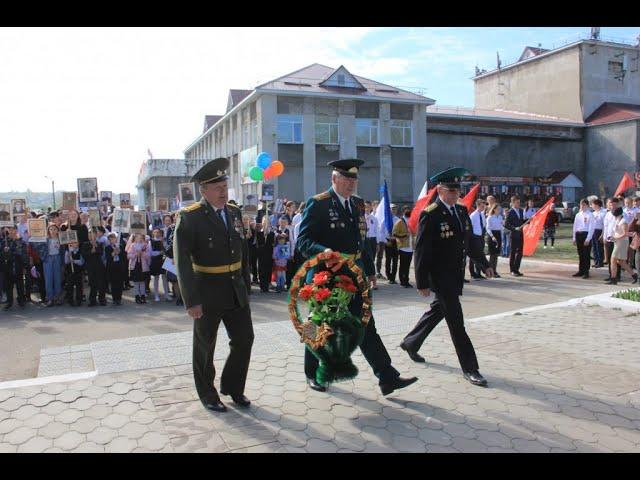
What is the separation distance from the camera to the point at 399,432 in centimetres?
417

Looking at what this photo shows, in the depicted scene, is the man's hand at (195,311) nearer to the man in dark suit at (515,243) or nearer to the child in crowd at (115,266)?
the child in crowd at (115,266)

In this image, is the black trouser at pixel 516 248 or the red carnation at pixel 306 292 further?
the black trouser at pixel 516 248

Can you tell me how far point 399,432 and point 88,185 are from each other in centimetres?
1245

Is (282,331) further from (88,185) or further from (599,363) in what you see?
(88,185)

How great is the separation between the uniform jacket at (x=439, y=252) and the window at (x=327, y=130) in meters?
30.8

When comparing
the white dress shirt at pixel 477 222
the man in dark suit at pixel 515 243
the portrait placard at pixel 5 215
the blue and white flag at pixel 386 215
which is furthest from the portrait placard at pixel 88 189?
the man in dark suit at pixel 515 243

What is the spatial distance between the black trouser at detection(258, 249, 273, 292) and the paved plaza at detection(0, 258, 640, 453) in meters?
4.37

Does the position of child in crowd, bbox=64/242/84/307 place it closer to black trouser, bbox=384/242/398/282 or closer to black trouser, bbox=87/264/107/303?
black trouser, bbox=87/264/107/303

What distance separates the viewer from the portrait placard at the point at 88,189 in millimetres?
13914

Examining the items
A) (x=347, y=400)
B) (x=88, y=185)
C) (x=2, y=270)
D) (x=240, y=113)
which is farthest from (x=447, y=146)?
(x=347, y=400)

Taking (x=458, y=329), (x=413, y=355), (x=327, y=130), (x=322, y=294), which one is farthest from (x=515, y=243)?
(x=327, y=130)

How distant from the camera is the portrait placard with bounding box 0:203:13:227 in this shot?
474 inches

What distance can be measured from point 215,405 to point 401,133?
116ft

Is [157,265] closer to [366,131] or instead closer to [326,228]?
[326,228]
